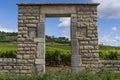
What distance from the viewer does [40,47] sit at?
971 centimetres

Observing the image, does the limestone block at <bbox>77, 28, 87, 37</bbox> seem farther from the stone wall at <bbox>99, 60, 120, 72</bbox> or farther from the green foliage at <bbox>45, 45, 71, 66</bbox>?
the green foliage at <bbox>45, 45, 71, 66</bbox>

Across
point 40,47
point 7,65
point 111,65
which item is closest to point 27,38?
point 40,47

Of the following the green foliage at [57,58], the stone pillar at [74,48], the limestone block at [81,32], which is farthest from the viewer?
the green foliage at [57,58]

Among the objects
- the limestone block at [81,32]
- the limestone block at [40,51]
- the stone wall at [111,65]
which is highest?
A: the limestone block at [81,32]

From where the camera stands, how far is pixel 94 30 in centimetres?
973

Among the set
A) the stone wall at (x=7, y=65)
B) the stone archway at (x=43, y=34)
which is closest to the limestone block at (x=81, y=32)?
the stone archway at (x=43, y=34)

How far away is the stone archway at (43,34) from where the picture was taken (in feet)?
31.8

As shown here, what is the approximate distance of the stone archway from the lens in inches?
381

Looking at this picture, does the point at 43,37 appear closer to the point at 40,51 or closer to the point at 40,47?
the point at 40,47

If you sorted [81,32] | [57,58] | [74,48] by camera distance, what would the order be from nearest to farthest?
1. [74,48]
2. [81,32]
3. [57,58]

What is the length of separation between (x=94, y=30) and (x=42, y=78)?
3017mm

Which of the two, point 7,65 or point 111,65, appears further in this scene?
point 111,65

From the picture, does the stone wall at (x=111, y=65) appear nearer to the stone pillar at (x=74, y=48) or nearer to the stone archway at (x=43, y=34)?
the stone archway at (x=43, y=34)

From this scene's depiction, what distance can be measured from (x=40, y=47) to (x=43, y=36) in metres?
0.38
